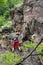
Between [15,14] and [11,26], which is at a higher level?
[15,14]

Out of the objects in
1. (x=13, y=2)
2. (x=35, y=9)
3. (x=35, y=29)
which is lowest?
→ (x=13, y=2)

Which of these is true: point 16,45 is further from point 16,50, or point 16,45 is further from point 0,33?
point 0,33

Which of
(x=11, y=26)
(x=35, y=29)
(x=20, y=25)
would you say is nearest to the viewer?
(x=35, y=29)

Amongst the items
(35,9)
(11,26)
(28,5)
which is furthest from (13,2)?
(35,9)

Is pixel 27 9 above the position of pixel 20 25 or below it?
above

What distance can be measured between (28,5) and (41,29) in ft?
12.1

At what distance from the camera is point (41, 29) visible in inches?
427

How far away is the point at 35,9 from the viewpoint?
40.6ft

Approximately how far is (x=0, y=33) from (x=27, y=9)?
332 centimetres

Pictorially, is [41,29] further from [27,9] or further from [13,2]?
[13,2]

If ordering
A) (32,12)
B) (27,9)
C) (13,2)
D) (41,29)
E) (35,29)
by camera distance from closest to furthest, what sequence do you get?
(41,29) → (35,29) → (32,12) → (27,9) → (13,2)

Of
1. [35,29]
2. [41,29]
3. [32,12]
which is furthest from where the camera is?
[32,12]

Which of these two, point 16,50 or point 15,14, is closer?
point 16,50

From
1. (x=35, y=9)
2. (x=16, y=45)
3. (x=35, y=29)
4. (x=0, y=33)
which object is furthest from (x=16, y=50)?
(x=0, y=33)
